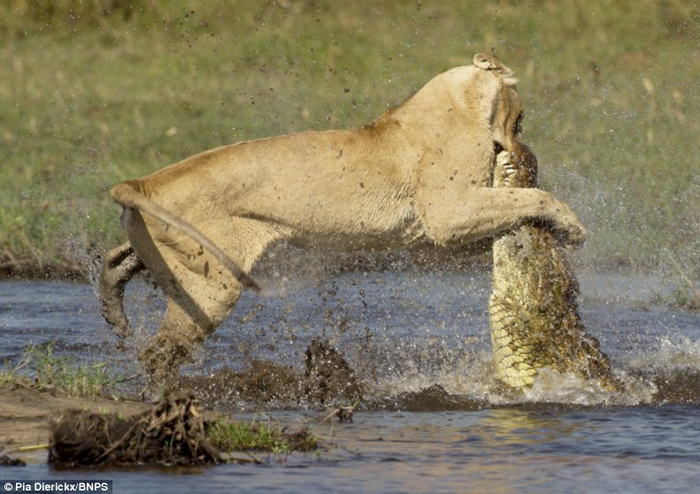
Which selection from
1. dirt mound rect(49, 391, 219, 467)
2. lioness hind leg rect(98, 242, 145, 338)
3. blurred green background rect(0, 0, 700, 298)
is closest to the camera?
dirt mound rect(49, 391, 219, 467)

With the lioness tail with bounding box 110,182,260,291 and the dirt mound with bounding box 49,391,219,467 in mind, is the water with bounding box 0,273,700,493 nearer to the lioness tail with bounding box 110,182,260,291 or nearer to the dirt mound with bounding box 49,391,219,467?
the dirt mound with bounding box 49,391,219,467

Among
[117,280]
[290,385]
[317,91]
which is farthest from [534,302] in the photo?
[317,91]

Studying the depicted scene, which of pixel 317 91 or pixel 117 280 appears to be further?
pixel 317 91

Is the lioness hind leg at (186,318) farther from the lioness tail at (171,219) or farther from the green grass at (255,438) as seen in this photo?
the green grass at (255,438)

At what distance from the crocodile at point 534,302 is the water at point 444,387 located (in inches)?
4.9

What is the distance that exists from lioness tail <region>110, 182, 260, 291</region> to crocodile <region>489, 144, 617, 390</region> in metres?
1.41

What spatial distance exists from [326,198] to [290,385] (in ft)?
3.27

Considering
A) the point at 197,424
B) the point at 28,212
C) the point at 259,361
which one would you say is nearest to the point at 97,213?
the point at 28,212

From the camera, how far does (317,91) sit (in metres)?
14.1

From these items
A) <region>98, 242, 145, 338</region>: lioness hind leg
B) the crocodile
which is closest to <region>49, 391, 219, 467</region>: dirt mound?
<region>98, 242, 145, 338</region>: lioness hind leg

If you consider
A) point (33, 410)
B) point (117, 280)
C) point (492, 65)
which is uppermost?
point (492, 65)

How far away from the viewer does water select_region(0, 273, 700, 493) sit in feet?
18.9

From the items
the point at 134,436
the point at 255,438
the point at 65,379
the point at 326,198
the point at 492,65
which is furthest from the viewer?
the point at 492,65

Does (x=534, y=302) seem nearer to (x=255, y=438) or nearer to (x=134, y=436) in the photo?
(x=255, y=438)
